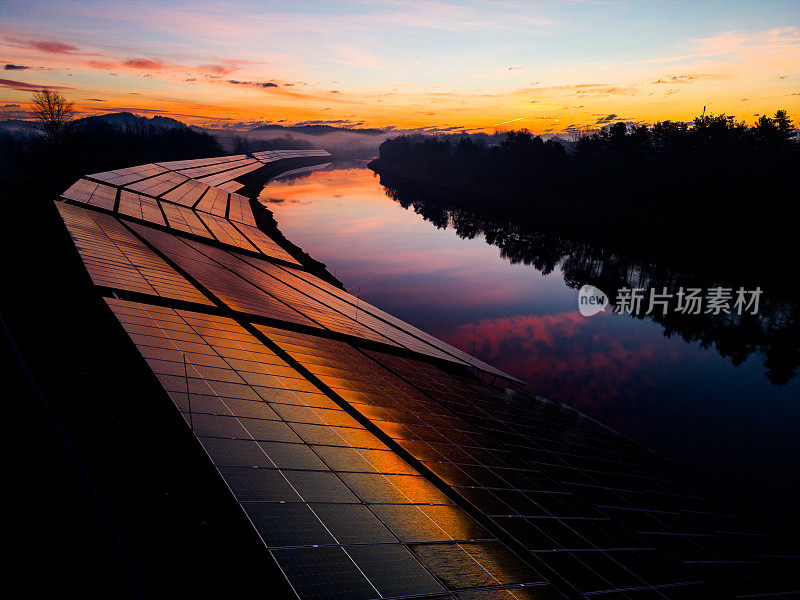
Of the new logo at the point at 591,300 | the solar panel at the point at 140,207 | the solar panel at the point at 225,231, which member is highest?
the solar panel at the point at 140,207

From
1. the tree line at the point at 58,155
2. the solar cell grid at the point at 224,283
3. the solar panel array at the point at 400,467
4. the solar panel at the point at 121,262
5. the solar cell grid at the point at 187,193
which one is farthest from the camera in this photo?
the tree line at the point at 58,155

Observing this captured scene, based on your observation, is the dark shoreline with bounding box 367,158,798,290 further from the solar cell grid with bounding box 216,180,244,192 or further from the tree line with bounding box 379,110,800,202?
the solar cell grid with bounding box 216,180,244,192

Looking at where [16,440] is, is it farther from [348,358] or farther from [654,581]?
[654,581]

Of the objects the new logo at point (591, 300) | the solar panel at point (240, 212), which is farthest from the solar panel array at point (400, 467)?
the solar panel at point (240, 212)

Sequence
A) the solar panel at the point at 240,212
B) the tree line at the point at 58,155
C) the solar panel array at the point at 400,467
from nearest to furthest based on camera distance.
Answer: the solar panel array at the point at 400,467 → the solar panel at the point at 240,212 → the tree line at the point at 58,155

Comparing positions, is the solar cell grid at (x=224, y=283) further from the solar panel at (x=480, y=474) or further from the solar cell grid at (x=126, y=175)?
the solar cell grid at (x=126, y=175)

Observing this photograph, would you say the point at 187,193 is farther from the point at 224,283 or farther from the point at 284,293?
the point at 224,283

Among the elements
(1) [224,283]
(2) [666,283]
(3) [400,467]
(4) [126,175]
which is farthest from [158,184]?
(2) [666,283]

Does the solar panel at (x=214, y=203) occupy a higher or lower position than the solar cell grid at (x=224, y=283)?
higher

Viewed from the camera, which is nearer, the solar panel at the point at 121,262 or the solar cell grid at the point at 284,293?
the solar panel at the point at 121,262
